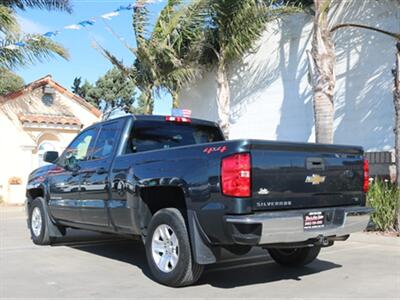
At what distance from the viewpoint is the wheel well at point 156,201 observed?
21.0 feet

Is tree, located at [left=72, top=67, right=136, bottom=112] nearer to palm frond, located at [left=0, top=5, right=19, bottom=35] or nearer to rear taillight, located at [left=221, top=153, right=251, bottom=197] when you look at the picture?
palm frond, located at [left=0, top=5, right=19, bottom=35]

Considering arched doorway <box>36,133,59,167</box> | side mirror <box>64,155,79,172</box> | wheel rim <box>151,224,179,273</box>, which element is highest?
arched doorway <box>36,133,59,167</box>

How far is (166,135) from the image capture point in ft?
25.9

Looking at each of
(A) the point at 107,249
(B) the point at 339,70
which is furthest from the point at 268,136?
(A) the point at 107,249

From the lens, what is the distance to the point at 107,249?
8984 mm

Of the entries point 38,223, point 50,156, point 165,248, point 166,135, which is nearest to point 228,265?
point 165,248

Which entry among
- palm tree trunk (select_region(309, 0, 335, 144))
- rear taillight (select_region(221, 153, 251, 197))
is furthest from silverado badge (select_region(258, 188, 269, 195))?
palm tree trunk (select_region(309, 0, 335, 144))

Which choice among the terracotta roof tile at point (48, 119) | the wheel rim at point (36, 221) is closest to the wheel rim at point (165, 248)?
the wheel rim at point (36, 221)

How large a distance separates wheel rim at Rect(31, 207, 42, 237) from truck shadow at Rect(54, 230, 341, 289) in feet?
1.35

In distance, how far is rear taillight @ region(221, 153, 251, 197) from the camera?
5.43 metres

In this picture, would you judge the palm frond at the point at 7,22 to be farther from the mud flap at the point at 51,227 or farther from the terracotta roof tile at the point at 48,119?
the mud flap at the point at 51,227

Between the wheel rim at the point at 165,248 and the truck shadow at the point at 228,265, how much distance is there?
47 centimetres

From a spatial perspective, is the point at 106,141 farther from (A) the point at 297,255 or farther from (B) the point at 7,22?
(B) the point at 7,22

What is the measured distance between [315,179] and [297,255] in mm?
1687
